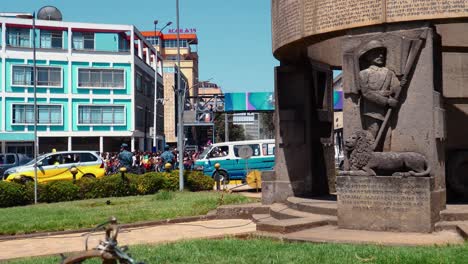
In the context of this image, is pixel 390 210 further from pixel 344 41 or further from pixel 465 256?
pixel 344 41

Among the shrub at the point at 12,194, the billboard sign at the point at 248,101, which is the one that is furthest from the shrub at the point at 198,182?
the billboard sign at the point at 248,101

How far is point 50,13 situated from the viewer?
55.8 metres

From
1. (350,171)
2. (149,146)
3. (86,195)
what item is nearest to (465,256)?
(350,171)

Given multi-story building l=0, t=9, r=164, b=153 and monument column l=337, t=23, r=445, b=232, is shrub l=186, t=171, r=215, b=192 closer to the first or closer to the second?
monument column l=337, t=23, r=445, b=232

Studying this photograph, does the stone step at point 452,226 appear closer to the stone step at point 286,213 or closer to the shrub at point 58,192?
the stone step at point 286,213

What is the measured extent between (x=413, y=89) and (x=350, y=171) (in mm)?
1581

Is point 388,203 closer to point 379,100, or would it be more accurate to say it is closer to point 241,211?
point 379,100

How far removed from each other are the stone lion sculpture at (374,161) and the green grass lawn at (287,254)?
162 centimetres

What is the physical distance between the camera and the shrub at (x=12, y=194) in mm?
18641

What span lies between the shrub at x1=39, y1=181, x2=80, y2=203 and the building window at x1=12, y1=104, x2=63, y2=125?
30.0 meters

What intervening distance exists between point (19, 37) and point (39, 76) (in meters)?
3.41

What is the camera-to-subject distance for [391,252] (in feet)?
23.5

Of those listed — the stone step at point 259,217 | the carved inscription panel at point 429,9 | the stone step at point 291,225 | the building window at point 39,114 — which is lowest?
the stone step at point 259,217

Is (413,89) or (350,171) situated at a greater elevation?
(413,89)
